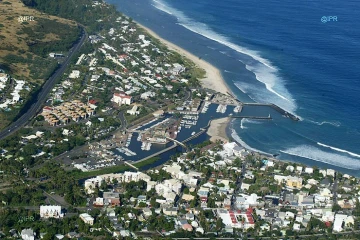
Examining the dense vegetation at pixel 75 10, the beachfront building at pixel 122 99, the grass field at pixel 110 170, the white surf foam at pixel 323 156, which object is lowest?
the dense vegetation at pixel 75 10

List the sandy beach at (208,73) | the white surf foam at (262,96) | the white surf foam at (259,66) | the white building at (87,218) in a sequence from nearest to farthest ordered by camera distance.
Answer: the white building at (87,218) → the white surf foam at (262,96) → the white surf foam at (259,66) → the sandy beach at (208,73)

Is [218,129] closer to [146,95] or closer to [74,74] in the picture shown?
[146,95]

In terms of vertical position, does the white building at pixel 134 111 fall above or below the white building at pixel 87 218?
below

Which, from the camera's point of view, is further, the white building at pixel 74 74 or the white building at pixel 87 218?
the white building at pixel 74 74

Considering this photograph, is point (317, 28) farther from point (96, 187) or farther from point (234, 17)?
point (96, 187)

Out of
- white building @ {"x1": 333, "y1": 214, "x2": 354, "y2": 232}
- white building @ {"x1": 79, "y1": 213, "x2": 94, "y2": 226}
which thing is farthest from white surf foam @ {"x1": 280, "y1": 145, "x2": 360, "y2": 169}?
white building @ {"x1": 79, "y1": 213, "x2": 94, "y2": 226}

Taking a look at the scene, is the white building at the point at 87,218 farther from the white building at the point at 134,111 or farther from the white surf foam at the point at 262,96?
the white surf foam at the point at 262,96

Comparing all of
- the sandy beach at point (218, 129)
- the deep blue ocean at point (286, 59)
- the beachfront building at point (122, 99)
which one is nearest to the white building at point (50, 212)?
the sandy beach at point (218, 129)

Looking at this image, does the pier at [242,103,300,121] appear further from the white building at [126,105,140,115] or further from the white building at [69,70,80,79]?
the white building at [69,70,80,79]
